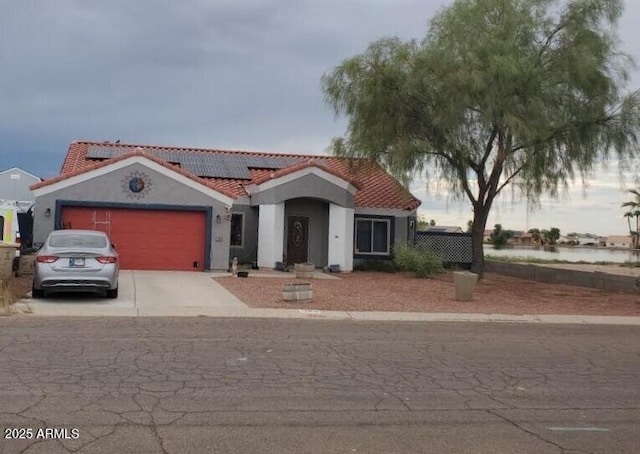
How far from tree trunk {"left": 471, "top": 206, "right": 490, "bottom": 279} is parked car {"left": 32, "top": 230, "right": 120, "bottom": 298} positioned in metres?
14.0

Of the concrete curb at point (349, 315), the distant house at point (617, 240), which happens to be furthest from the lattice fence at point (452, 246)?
the distant house at point (617, 240)

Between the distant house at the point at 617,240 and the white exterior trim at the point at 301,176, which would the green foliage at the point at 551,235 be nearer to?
the distant house at the point at 617,240

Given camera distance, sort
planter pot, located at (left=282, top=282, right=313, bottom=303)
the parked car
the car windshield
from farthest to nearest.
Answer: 1. planter pot, located at (left=282, top=282, right=313, bottom=303)
2. the car windshield
3. the parked car

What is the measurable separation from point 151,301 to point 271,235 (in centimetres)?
1054

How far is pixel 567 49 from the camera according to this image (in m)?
21.4

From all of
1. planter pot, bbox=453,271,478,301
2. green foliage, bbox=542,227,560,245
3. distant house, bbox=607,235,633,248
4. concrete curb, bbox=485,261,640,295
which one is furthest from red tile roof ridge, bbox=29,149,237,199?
distant house, bbox=607,235,633,248

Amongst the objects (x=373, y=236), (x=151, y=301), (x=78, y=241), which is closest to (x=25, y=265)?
(x=78, y=241)

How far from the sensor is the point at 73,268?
1422cm

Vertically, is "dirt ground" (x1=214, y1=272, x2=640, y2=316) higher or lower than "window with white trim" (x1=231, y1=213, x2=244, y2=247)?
lower

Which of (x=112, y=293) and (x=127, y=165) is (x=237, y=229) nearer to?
(x=127, y=165)

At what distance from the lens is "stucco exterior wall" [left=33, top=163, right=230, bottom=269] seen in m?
22.6

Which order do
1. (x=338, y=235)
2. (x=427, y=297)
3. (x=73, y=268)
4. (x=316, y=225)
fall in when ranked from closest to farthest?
(x=73, y=268)
(x=427, y=297)
(x=338, y=235)
(x=316, y=225)

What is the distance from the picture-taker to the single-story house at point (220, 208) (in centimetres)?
2312

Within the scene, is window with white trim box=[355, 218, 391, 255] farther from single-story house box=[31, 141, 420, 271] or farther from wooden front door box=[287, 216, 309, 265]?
wooden front door box=[287, 216, 309, 265]
